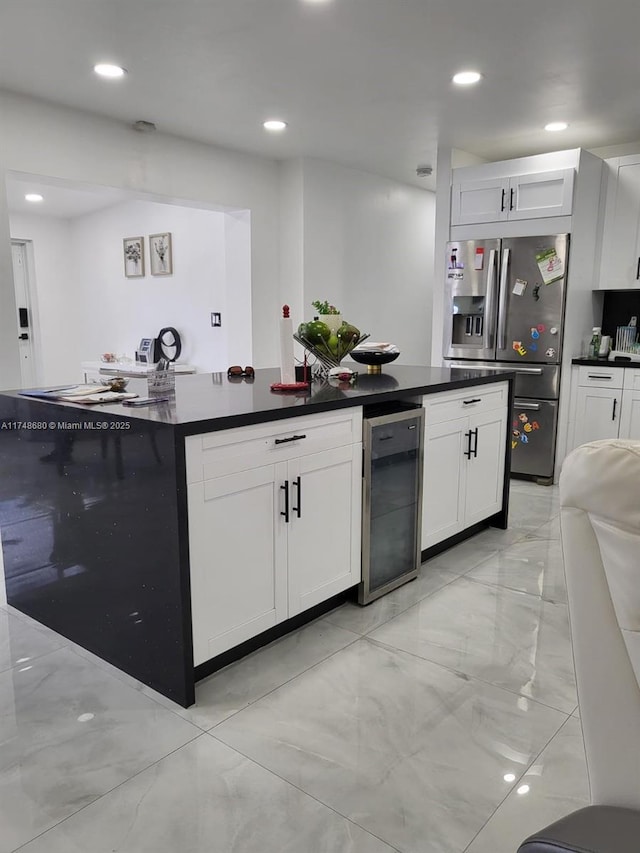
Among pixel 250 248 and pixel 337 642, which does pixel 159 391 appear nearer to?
pixel 337 642

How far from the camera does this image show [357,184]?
5734mm

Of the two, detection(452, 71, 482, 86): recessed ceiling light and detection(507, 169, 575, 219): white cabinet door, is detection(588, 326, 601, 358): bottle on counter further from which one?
detection(452, 71, 482, 86): recessed ceiling light

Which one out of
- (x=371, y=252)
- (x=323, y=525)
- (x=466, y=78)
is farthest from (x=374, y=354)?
(x=371, y=252)

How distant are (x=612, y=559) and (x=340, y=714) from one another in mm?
1396

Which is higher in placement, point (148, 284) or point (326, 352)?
point (148, 284)

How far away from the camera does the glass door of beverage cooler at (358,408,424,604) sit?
2633 millimetres

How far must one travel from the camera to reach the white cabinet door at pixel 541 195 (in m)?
4.43

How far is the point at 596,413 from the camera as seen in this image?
4.65m

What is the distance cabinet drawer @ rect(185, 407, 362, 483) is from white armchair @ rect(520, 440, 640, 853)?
1.24 m

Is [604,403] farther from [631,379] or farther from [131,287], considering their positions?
[131,287]

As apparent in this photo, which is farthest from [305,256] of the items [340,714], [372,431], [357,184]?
[340,714]

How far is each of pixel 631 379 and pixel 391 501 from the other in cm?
260

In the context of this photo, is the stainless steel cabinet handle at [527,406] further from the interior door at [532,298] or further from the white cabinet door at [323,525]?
the white cabinet door at [323,525]

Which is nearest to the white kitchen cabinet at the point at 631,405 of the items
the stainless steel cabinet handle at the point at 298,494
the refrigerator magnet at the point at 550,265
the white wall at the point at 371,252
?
the refrigerator magnet at the point at 550,265
